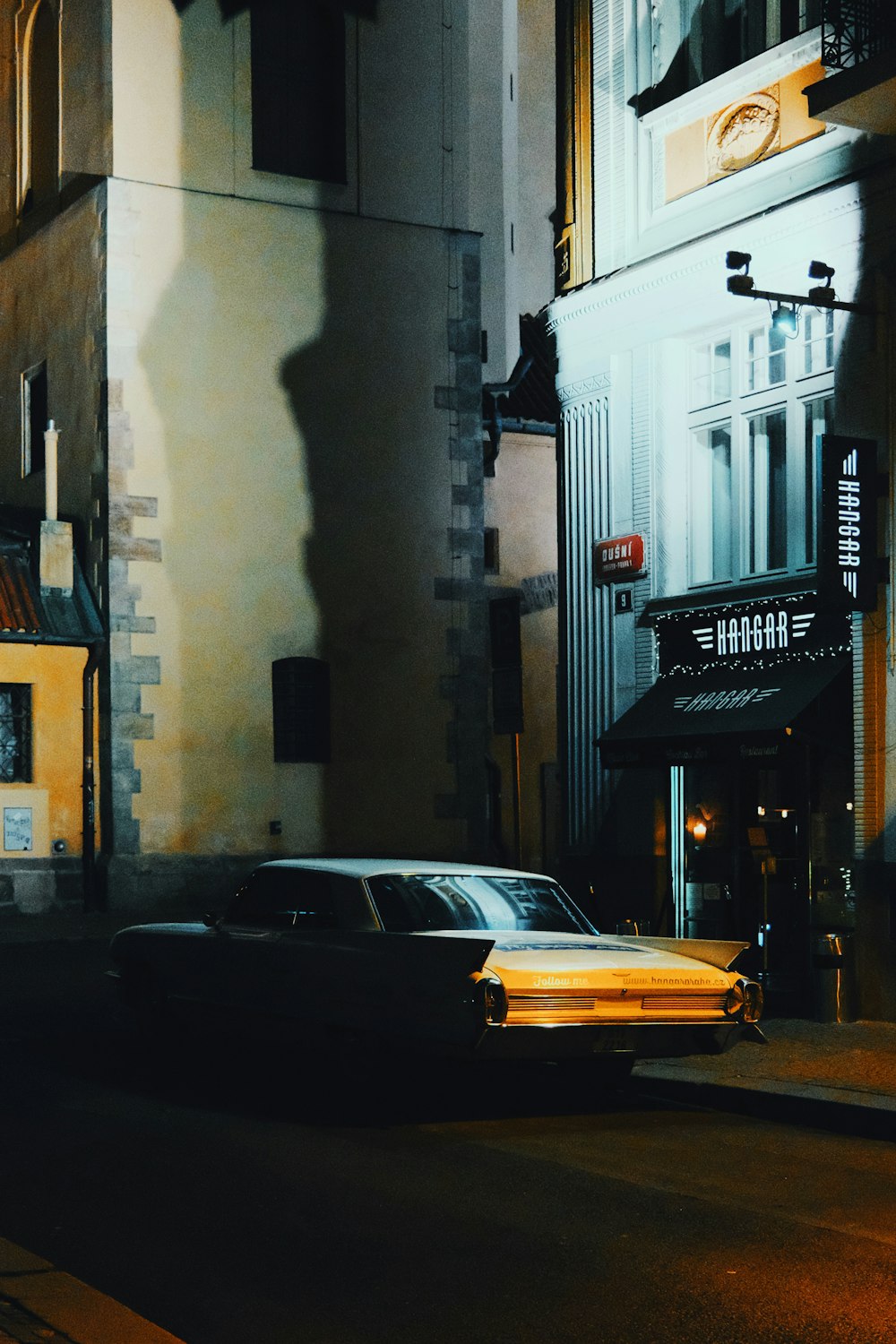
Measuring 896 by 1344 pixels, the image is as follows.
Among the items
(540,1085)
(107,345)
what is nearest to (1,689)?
(107,345)

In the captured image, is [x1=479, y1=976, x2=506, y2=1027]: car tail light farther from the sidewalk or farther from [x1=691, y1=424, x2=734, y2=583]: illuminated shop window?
[x1=691, y1=424, x2=734, y2=583]: illuminated shop window

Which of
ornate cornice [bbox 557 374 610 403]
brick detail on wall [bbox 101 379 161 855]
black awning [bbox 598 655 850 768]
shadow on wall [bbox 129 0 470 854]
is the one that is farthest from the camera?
shadow on wall [bbox 129 0 470 854]

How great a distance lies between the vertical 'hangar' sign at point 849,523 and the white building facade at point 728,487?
0.09 feet

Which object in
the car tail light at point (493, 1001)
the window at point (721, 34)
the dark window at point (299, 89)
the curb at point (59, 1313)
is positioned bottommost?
the curb at point (59, 1313)

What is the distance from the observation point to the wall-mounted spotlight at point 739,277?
47.6ft

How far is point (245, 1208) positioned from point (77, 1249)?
0.88m

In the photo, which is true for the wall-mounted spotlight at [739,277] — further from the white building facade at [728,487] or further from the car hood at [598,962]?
the car hood at [598,962]

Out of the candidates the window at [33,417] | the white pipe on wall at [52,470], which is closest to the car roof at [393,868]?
the white pipe on wall at [52,470]

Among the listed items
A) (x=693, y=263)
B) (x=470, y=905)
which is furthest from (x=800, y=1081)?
(x=693, y=263)

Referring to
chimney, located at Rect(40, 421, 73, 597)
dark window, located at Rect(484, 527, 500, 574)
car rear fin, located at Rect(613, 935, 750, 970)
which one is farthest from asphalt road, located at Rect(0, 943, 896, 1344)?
dark window, located at Rect(484, 527, 500, 574)

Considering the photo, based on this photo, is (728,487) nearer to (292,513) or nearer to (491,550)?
(292,513)

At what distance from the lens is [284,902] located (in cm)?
1114

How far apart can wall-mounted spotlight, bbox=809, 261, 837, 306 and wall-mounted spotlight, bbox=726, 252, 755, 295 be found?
498 millimetres

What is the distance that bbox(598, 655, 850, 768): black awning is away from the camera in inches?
569
